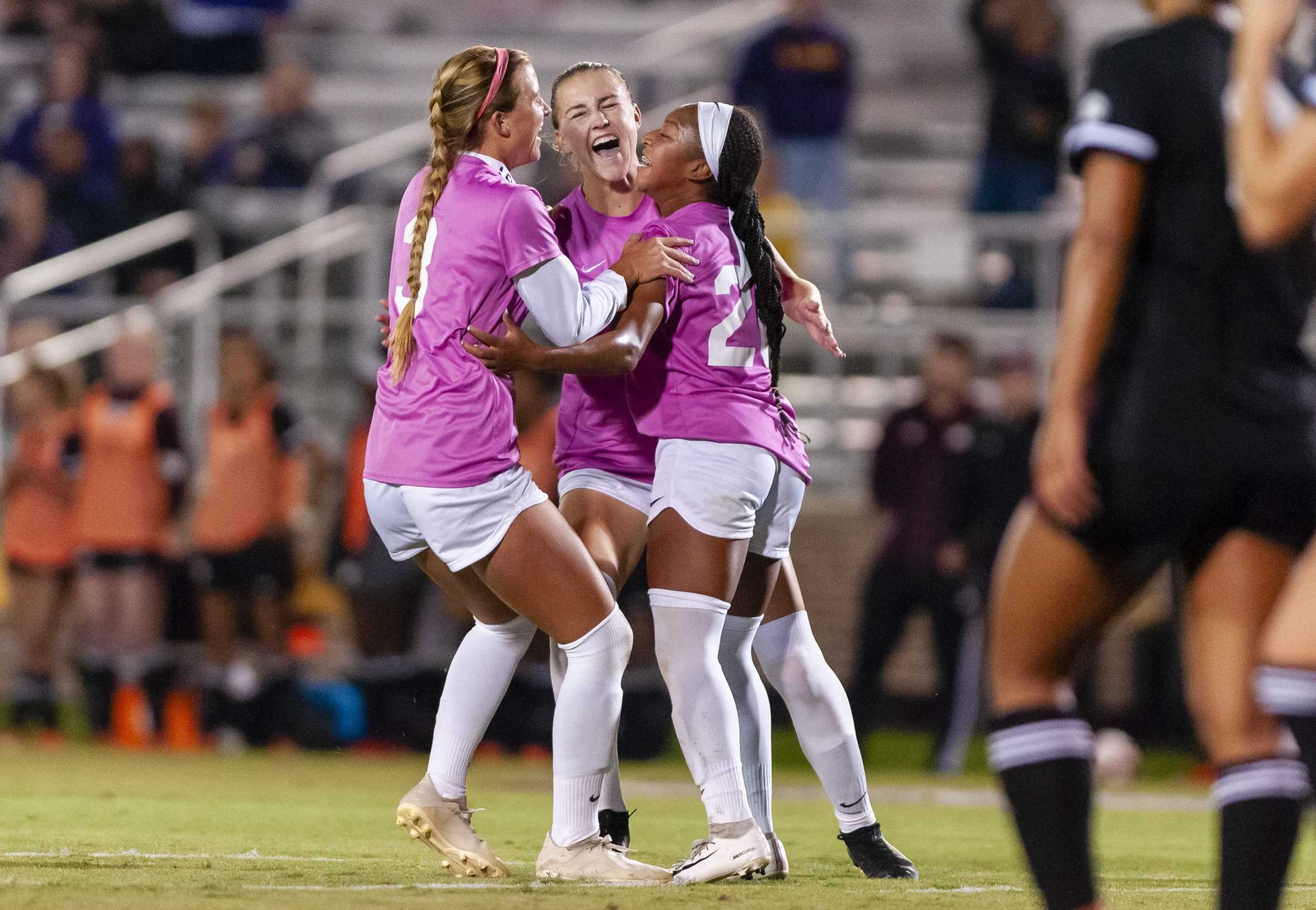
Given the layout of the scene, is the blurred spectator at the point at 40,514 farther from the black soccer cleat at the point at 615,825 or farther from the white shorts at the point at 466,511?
the white shorts at the point at 466,511

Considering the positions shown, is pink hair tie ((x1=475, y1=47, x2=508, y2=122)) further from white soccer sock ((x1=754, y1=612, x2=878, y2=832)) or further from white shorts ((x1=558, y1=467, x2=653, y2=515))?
white soccer sock ((x1=754, y1=612, x2=878, y2=832))

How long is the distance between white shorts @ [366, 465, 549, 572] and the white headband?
Answer: 107 centimetres

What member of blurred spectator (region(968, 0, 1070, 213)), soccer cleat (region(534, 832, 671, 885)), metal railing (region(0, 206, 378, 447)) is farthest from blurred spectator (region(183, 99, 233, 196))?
soccer cleat (region(534, 832, 671, 885))

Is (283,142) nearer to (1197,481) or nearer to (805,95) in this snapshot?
(805,95)

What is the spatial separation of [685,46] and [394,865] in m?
12.9

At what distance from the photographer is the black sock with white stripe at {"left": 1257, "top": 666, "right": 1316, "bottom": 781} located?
332cm

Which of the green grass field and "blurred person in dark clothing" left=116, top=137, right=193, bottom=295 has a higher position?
"blurred person in dark clothing" left=116, top=137, right=193, bottom=295

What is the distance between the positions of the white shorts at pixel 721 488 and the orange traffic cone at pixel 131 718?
24.1ft

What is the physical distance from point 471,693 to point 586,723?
0.41 meters

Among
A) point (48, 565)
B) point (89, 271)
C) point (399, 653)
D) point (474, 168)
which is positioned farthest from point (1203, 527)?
point (89, 271)

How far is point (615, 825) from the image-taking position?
580cm

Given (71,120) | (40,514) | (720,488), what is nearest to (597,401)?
(720,488)

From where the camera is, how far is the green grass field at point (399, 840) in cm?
480

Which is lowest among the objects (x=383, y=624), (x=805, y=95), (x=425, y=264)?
(x=383, y=624)
